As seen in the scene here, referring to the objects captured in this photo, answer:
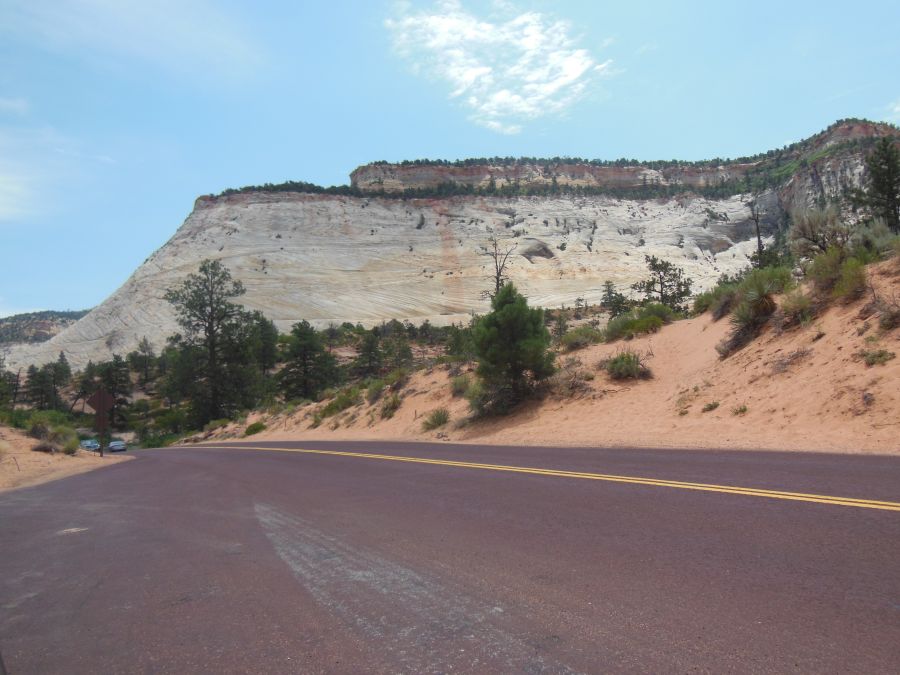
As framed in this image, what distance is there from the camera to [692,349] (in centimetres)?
2053

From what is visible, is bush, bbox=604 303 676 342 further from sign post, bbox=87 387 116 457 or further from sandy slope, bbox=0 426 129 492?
sign post, bbox=87 387 116 457

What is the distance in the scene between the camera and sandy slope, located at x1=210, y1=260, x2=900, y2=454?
11.5 metres

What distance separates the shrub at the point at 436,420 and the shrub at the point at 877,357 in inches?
561

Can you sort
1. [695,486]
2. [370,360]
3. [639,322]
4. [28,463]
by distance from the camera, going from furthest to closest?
1. [370,360]
2. [639,322]
3. [28,463]
4. [695,486]

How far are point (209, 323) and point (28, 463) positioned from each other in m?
32.5

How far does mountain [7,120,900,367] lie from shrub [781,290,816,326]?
71224 mm

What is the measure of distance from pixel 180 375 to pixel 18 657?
1981 inches

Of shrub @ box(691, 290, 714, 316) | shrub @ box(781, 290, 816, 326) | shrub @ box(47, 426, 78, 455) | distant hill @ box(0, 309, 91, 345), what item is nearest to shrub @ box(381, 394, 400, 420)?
shrub @ box(47, 426, 78, 455)

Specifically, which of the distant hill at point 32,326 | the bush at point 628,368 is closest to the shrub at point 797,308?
the bush at point 628,368

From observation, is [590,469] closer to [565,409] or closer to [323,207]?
[565,409]

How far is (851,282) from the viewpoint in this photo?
1532cm

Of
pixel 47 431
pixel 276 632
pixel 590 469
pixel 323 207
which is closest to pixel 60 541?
pixel 276 632

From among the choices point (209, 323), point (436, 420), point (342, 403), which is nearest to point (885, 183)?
point (436, 420)

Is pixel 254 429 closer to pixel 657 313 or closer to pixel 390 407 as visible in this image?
pixel 390 407
